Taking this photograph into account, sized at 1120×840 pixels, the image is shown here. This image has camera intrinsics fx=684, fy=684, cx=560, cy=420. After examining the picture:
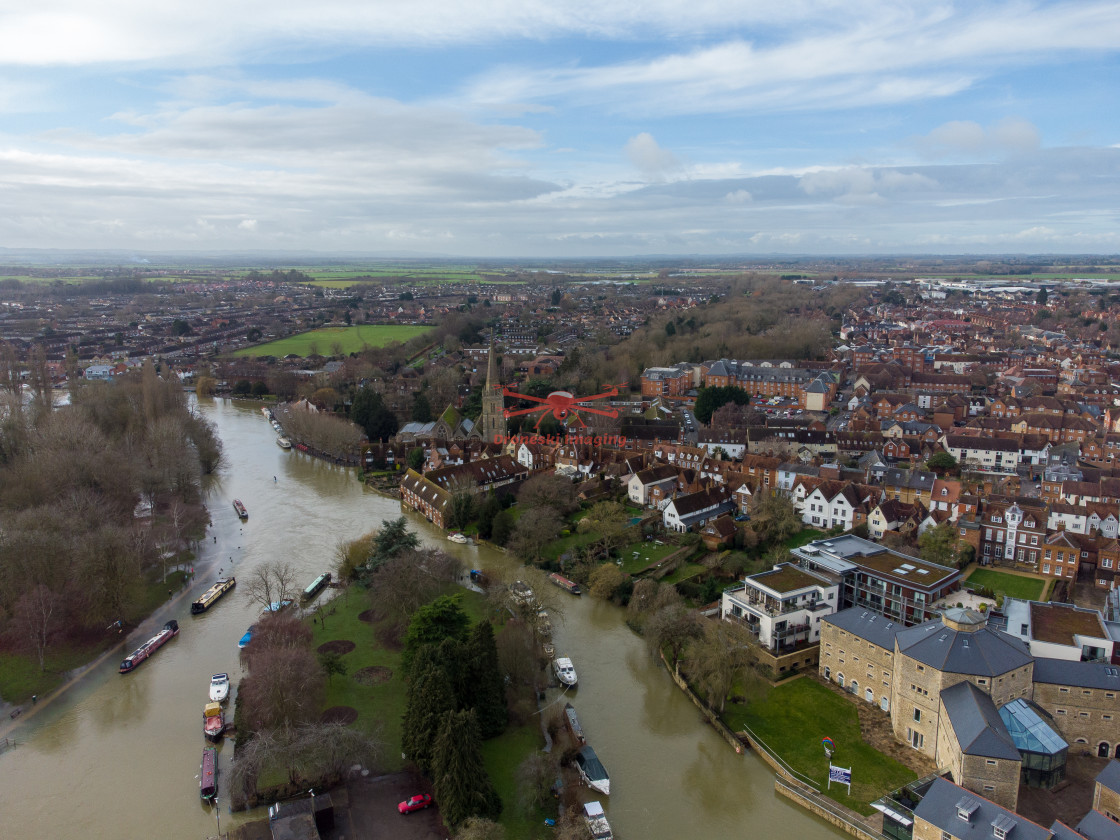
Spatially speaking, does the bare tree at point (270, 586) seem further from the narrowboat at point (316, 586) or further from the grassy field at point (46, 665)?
the grassy field at point (46, 665)

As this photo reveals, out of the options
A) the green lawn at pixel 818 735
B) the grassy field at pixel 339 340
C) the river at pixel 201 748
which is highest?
the grassy field at pixel 339 340

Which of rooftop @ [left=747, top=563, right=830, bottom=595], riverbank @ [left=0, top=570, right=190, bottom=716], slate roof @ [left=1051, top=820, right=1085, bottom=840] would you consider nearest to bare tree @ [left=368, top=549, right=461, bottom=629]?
riverbank @ [left=0, top=570, right=190, bottom=716]

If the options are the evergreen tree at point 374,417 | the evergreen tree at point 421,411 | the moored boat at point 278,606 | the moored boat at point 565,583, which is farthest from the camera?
the evergreen tree at point 421,411

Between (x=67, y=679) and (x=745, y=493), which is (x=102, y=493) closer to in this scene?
(x=67, y=679)

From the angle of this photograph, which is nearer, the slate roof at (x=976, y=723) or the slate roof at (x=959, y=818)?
the slate roof at (x=959, y=818)

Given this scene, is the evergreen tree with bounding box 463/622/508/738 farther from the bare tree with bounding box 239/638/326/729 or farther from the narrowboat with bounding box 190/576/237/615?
the narrowboat with bounding box 190/576/237/615

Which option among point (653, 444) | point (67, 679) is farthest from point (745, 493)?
point (67, 679)

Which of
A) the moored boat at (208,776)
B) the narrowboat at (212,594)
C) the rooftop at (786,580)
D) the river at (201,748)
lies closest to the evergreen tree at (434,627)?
the river at (201,748)
